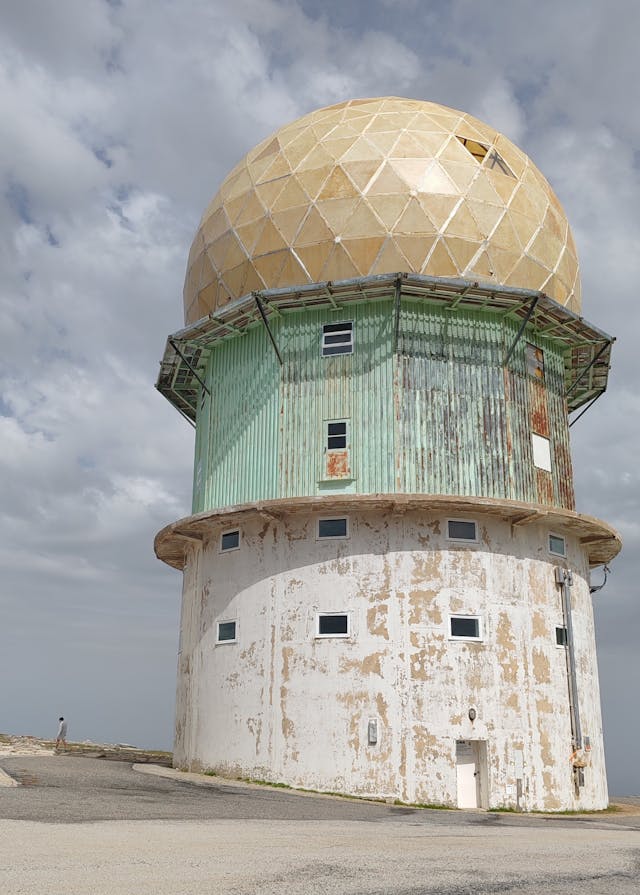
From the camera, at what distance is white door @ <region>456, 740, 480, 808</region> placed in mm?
20672

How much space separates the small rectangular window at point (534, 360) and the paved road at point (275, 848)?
40.7 feet

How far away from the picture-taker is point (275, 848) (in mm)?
10461

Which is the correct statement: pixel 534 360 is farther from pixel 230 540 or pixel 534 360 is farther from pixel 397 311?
pixel 230 540

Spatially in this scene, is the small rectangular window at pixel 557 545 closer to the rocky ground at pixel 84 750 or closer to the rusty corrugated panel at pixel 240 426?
the rusty corrugated panel at pixel 240 426

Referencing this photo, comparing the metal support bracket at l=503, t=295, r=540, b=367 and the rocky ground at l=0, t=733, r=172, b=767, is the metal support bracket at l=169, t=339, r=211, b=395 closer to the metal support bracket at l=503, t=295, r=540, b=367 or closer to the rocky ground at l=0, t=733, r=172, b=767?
the metal support bracket at l=503, t=295, r=540, b=367

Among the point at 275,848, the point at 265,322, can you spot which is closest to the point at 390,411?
the point at 265,322

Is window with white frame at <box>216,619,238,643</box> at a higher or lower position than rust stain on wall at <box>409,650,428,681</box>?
higher

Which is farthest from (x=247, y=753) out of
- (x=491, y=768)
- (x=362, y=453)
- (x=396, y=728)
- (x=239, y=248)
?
(x=239, y=248)

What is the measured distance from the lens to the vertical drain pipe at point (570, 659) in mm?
22297

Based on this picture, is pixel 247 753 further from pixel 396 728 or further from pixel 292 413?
pixel 292 413

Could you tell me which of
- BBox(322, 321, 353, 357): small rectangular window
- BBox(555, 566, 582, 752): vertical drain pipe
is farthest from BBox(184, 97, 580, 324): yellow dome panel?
BBox(555, 566, 582, 752): vertical drain pipe

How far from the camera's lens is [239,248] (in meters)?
26.2

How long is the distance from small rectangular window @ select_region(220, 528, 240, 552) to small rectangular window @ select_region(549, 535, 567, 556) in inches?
327

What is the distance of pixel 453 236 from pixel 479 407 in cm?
484
